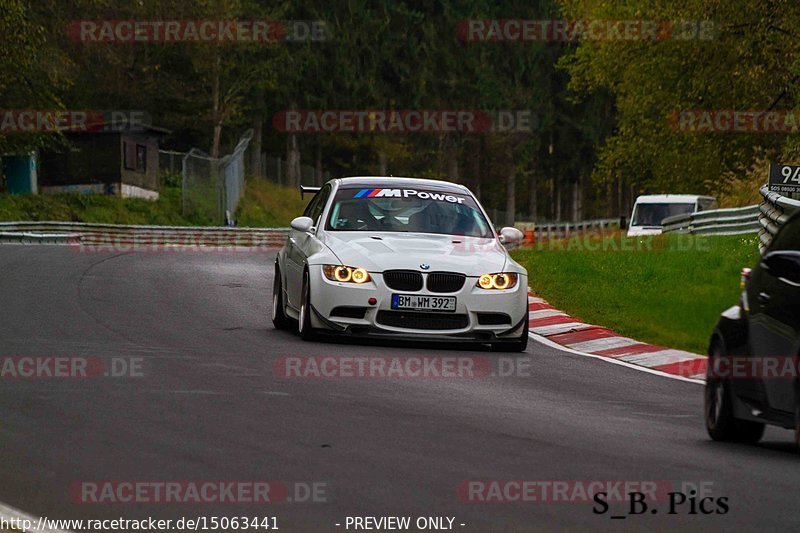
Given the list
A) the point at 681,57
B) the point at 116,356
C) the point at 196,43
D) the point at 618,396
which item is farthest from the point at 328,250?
the point at 196,43

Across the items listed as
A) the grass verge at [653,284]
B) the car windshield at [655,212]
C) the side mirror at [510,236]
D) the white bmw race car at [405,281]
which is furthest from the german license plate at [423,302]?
the car windshield at [655,212]

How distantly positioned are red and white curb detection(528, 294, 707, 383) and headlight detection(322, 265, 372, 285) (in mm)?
2503

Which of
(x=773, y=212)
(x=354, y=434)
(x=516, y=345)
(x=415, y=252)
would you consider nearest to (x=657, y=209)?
(x=773, y=212)

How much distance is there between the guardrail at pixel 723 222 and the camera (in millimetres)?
30047

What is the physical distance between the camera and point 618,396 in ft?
38.5

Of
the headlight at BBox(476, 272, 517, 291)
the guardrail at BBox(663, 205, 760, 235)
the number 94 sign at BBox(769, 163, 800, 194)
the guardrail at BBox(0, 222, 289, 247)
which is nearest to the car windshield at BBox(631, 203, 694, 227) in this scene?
the guardrail at BBox(663, 205, 760, 235)

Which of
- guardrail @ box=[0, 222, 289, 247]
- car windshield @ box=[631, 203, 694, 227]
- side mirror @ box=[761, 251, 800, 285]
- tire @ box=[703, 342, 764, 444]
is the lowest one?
guardrail @ box=[0, 222, 289, 247]

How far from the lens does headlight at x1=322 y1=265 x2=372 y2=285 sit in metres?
14.2

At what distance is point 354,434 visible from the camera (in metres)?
8.48

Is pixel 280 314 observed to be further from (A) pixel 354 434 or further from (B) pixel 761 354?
(B) pixel 761 354

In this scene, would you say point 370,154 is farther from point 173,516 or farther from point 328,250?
point 173,516

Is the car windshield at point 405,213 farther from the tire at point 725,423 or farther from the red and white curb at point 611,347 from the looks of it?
the tire at point 725,423

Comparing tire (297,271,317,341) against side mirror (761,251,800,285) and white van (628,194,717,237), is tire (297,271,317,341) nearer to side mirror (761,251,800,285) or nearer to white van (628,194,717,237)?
side mirror (761,251,800,285)

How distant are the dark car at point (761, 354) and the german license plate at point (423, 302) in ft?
15.2
